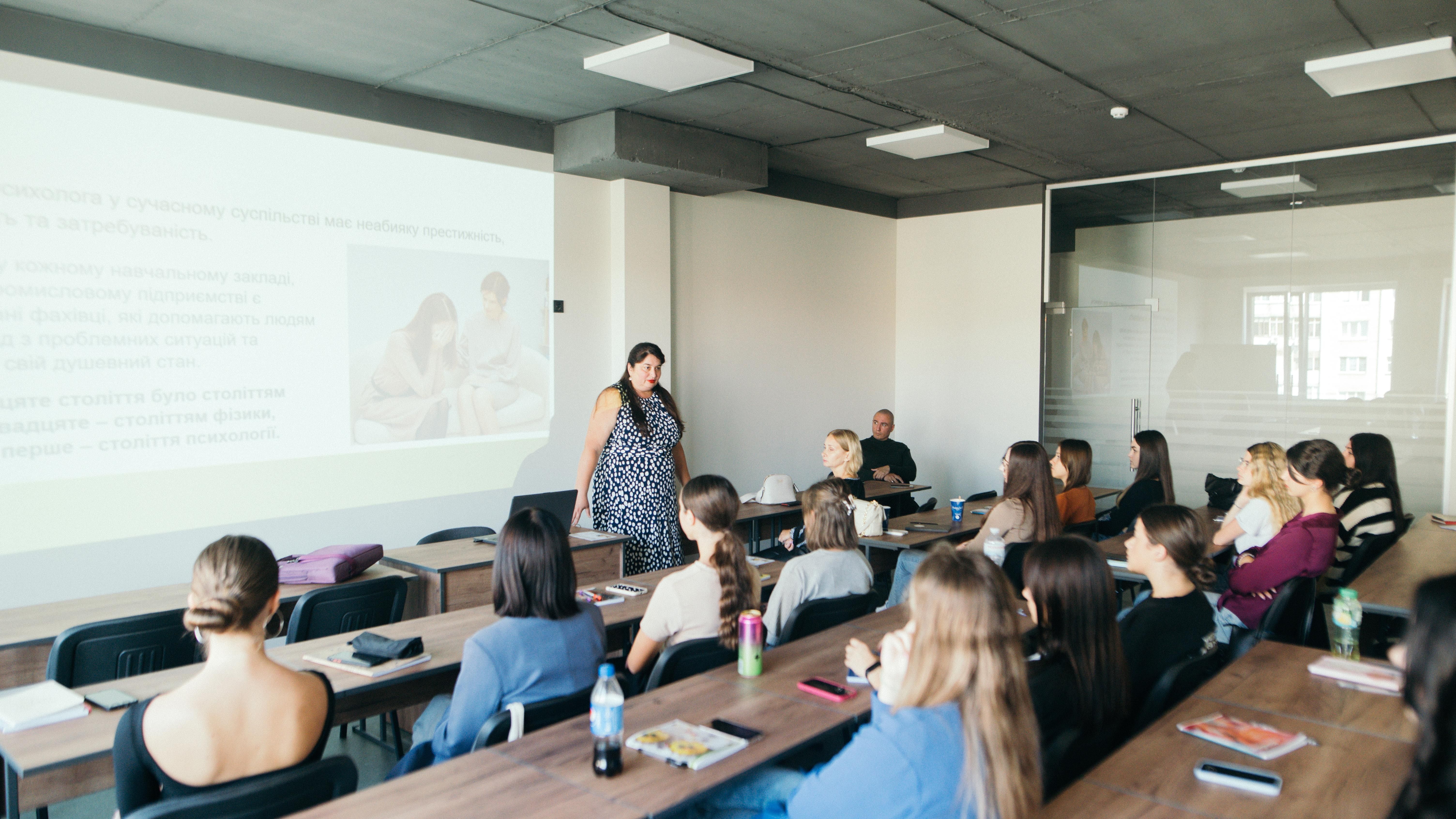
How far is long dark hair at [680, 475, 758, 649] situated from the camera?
111 inches

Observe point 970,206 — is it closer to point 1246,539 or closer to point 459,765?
point 1246,539

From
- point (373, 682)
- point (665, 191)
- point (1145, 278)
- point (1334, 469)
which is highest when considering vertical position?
point (665, 191)

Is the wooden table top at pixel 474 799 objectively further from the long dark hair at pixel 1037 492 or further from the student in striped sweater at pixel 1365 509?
the student in striped sweater at pixel 1365 509

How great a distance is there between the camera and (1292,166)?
675 cm

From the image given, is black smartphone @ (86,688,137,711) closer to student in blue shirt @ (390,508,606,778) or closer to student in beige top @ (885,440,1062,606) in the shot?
student in blue shirt @ (390,508,606,778)

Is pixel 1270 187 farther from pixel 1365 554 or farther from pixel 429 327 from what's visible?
pixel 429 327

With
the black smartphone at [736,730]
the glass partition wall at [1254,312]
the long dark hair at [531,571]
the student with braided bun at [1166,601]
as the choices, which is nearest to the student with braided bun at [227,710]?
the long dark hair at [531,571]

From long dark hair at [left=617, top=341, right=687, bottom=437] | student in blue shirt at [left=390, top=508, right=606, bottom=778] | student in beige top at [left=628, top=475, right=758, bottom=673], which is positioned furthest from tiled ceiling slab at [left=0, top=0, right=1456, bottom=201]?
student in blue shirt at [left=390, top=508, right=606, bottom=778]

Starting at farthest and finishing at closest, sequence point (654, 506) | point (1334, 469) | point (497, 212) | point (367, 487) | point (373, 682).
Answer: point (497, 212) < point (367, 487) < point (654, 506) < point (1334, 469) < point (373, 682)

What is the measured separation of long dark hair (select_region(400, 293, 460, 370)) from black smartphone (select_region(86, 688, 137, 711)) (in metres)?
3.13

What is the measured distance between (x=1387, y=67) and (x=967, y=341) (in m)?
4.17

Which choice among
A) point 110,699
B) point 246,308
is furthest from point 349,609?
point 246,308

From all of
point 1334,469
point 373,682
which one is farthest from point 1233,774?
point 1334,469

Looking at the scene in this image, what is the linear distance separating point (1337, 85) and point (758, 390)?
170 inches
